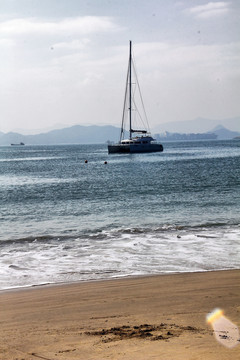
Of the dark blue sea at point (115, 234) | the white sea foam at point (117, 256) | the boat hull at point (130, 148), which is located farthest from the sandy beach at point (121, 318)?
the boat hull at point (130, 148)

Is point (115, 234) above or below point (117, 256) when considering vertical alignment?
below

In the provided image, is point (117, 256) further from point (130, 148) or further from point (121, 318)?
point (130, 148)

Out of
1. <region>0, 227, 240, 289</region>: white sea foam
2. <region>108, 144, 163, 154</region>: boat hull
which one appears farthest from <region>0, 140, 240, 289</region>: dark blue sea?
<region>108, 144, 163, 154</region>: boat hull

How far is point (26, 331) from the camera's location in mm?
7227

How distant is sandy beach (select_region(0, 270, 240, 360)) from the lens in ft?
20.2

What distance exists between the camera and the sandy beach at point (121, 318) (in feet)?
20.2

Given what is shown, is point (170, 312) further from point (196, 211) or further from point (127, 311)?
point (196, 211)

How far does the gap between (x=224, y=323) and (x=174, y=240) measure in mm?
8924

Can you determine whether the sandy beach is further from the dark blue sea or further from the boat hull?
the boat hull

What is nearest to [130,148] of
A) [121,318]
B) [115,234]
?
[115,234]

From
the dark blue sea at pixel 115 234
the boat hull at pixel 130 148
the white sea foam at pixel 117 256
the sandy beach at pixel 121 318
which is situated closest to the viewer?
the sandy beach at pixel 121 318

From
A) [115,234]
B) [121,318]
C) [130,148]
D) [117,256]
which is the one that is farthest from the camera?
[130,148]

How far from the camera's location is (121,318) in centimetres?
767

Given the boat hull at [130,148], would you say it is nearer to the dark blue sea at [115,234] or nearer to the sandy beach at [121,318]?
the dark blue sea at [115,234]
